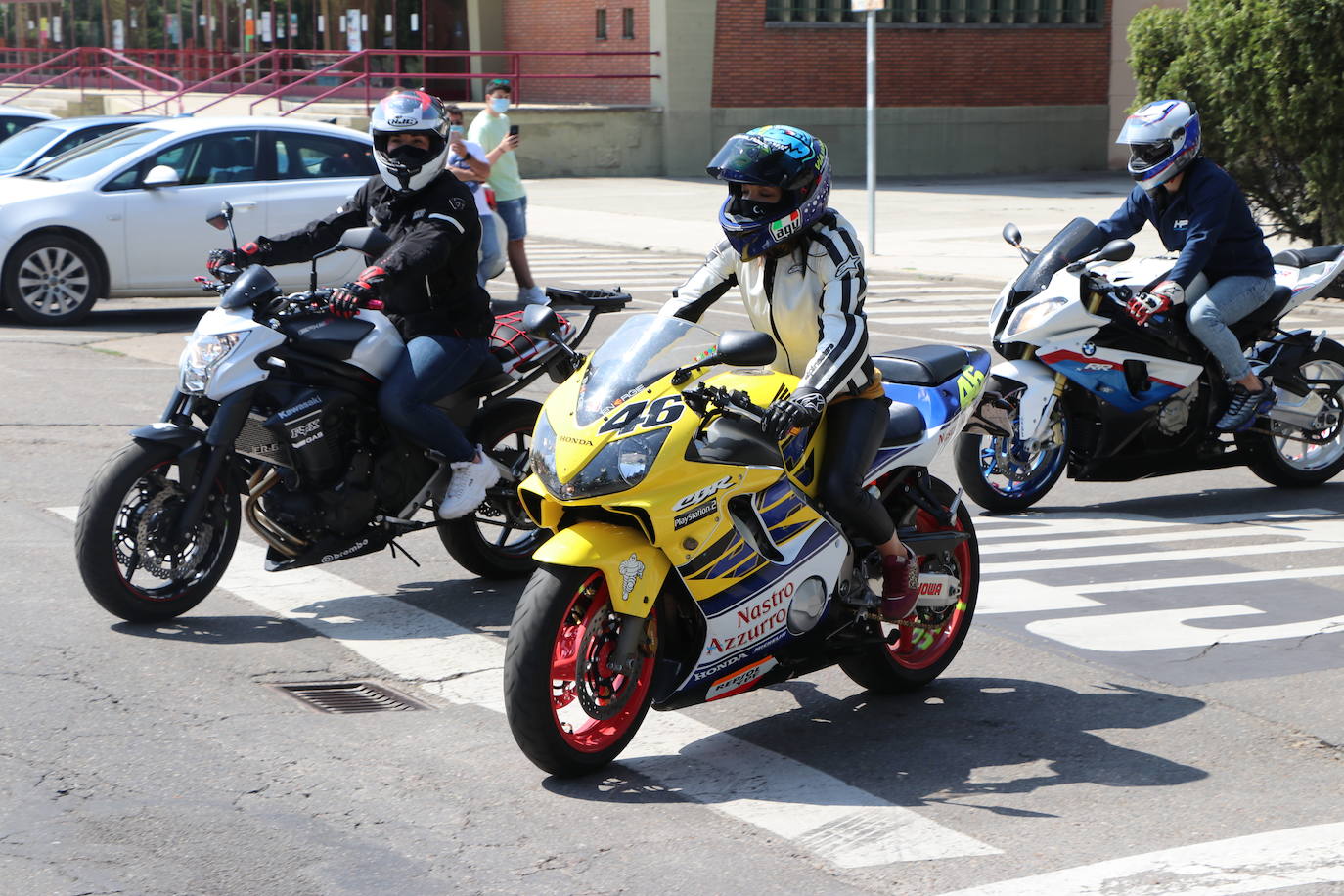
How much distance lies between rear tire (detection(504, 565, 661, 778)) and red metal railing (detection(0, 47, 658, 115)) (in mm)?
29354

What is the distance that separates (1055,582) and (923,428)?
188cm

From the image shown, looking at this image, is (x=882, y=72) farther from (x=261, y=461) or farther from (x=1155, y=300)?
(x=261, y=461)

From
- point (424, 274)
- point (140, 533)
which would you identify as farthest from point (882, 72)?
point (140, 533)

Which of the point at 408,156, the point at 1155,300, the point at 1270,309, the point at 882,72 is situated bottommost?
the point at 1270,309

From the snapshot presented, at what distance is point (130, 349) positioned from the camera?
1376 centimetres

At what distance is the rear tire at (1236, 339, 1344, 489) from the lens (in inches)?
365

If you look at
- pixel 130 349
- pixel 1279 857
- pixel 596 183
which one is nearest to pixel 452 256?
pixel 1279 857

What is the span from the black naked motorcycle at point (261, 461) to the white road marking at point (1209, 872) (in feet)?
11.1

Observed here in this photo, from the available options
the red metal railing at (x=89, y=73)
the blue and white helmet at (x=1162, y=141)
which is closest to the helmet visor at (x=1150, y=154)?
the blue and white helmet at (x=1162, y=141)

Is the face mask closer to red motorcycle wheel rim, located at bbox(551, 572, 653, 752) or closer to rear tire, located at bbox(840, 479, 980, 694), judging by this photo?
rear tire, located at bbox(840, 479, 980, 694)

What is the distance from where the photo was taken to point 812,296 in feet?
18.1

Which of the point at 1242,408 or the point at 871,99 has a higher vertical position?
the point at 871,99

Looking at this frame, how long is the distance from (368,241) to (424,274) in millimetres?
316

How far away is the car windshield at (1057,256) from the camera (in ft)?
28.8
